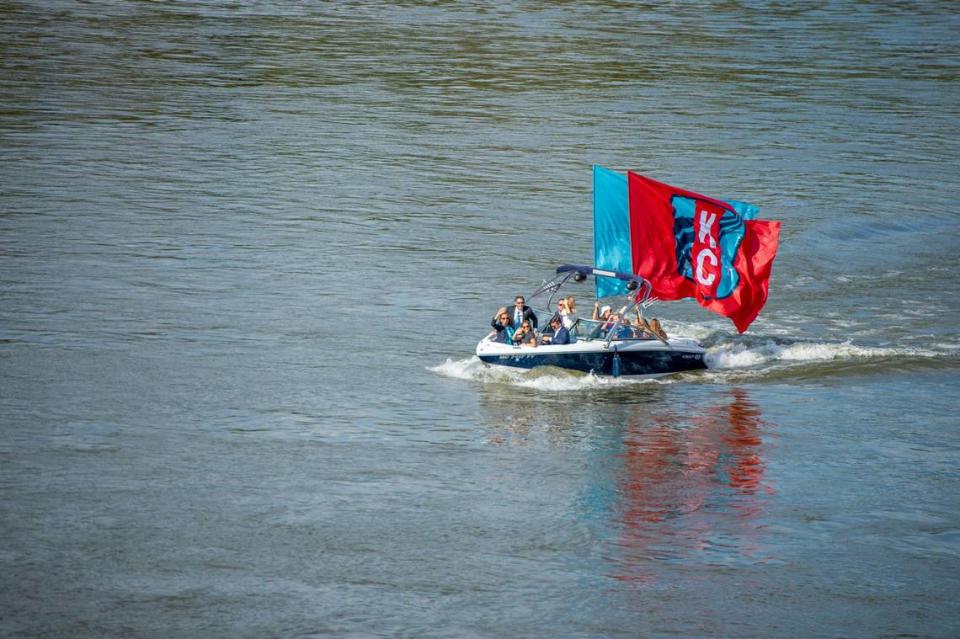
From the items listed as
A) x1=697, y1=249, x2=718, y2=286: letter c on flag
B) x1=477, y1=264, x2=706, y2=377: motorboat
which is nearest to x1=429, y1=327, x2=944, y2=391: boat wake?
x1=477, y1=264, x2=706, y2=377: motorboat

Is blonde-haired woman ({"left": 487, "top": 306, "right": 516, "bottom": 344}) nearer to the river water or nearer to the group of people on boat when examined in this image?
the group of people on boat

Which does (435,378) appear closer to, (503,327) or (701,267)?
(503,327)

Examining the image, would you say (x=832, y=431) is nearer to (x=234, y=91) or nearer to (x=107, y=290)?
(x=107, y=290)

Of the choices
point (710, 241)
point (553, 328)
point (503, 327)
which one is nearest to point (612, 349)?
point (553, 328)

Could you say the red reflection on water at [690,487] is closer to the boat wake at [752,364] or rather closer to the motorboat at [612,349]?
the motorboat at [612,349]

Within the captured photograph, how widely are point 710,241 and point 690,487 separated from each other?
12046 mm

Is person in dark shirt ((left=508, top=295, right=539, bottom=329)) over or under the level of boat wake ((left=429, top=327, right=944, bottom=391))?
over

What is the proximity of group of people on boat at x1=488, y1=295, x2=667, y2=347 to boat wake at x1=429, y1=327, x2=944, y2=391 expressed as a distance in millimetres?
907

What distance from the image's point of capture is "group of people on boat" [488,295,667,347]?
42000 millimetres

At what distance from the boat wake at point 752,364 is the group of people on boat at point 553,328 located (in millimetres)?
907

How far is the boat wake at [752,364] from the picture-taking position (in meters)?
42.2

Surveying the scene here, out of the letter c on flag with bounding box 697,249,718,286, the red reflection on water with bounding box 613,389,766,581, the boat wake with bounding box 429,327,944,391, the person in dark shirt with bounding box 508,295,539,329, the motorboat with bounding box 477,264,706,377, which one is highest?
the letter c on flag with bounding box 697,249,718,286

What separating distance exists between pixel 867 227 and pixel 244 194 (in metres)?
29.0

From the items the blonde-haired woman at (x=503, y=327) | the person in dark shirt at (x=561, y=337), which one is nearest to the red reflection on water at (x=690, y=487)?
the person in dark shirt at (x=561, y=337)
